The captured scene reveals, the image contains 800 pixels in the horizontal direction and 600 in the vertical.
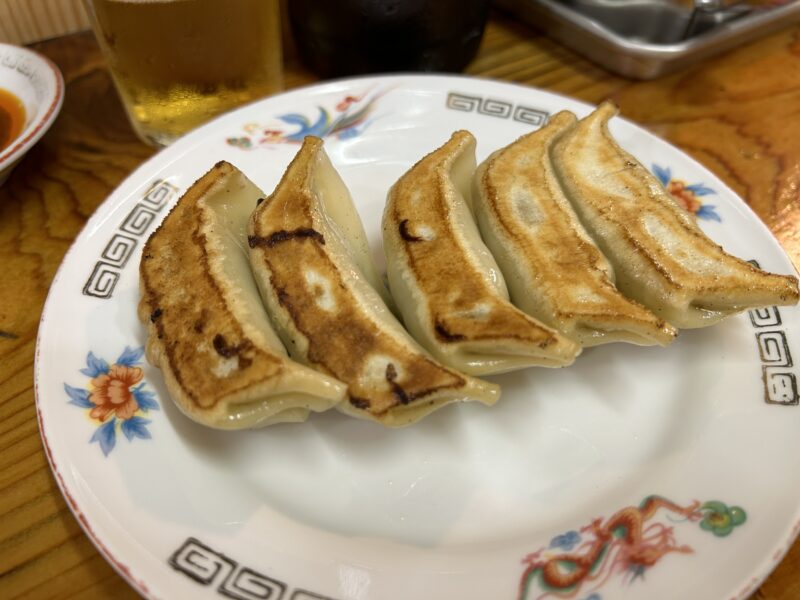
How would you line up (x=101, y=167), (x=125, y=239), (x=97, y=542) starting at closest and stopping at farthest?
(x=97, y=542) → (x=125, y=239) → (x=101, y=167)

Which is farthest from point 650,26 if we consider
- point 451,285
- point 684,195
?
point 451,285

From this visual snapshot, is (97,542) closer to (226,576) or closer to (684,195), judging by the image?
(226,576)

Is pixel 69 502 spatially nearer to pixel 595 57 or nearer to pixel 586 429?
pixel 586 429

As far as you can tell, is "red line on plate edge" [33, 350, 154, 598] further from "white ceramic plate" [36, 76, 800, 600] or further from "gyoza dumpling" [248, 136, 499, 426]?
"gyoza dumpling" [248, 136, 499, 426]

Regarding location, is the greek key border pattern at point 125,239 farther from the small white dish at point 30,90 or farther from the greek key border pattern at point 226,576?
the greek key border pattern at point 226,576

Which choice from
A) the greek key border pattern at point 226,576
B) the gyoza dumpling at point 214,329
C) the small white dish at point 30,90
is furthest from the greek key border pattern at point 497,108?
the greek key border pattern at point 226,576

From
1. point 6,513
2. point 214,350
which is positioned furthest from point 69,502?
point 214,350
